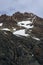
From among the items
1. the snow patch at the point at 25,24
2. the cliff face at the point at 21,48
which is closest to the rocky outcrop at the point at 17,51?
the cliff face at the point at 21,48

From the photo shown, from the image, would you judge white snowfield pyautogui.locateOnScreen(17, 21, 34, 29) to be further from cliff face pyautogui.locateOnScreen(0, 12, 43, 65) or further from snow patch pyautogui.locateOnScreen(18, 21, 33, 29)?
cliff face pyautogui.locateOnScreen(0, 12, 43, 65)

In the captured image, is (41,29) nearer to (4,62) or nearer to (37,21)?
(37,21)

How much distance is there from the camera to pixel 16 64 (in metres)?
82.1

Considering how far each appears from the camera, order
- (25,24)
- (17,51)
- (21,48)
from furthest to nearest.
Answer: (25,24) < (21,48) < (17,51)

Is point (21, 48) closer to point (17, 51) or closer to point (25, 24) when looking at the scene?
point (17, 51)

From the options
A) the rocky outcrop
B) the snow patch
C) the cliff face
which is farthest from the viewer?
the snow patch

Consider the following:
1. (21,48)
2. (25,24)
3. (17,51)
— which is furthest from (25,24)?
(17,51)

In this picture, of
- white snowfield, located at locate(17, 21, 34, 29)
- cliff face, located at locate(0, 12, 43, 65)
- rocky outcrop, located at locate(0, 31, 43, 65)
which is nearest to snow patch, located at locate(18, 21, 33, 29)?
white snowfield, located at locate(17, 21, 34, 29)

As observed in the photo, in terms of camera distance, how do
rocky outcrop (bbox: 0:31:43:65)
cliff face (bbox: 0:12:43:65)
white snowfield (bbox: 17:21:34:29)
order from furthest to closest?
white snowfield (bbox: 17:21:34:29), cliff face (bbox: 0:12:43:65), rocky outcrop (bbox: 0:31:43:65)

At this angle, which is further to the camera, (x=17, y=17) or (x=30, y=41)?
(x=17, y=17)

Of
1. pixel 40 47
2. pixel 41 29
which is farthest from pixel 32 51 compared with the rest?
pixel 41 29

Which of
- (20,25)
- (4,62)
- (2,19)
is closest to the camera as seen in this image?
(4,62)

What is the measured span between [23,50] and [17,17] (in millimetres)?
50070

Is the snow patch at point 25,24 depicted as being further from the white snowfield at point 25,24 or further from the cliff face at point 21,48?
the cliff face at point 21,48
